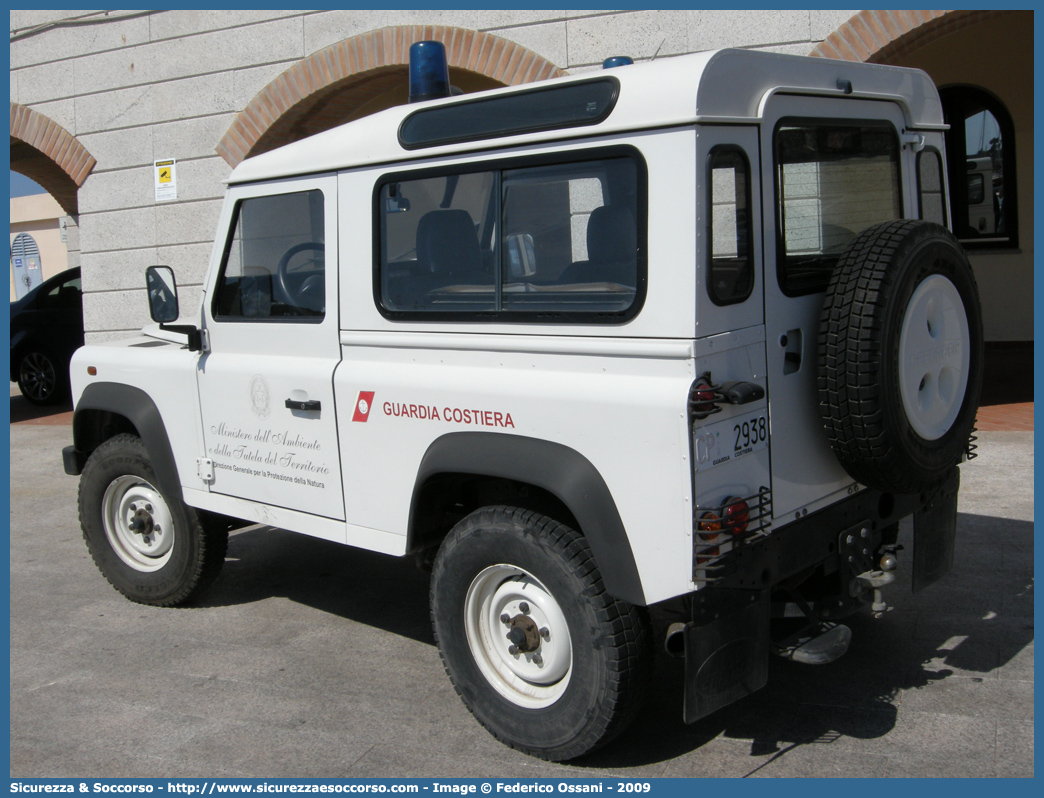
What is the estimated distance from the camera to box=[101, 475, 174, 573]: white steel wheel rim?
194 inches

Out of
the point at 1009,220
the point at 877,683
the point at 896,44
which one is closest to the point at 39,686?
the point at 877,683

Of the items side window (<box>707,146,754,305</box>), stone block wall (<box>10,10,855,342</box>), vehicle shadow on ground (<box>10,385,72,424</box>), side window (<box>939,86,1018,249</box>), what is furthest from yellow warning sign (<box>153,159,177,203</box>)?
side window (<box>939,86,1018,249</box>)

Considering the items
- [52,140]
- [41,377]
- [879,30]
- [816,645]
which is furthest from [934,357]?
[41,377]

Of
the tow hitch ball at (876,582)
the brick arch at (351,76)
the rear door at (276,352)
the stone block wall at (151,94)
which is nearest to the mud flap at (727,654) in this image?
the tow hitch ball at (876,582)

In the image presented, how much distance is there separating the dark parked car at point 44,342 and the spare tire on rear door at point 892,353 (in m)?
11.0

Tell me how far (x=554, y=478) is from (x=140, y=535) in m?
2.84

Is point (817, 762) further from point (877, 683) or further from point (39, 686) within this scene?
point (39, 686)

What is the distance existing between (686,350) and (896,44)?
5006 mm

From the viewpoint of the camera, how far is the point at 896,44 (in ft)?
22.2

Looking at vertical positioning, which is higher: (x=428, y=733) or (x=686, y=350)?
(x=686, y=350)

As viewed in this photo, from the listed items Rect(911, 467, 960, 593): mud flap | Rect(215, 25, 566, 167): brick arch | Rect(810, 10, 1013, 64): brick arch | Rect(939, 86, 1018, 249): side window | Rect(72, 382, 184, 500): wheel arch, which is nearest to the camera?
Rect(911, 467, 960, 593): mud flap

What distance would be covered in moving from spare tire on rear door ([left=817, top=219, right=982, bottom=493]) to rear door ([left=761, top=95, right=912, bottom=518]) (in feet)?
0.38

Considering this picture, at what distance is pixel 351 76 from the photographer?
8336 mm

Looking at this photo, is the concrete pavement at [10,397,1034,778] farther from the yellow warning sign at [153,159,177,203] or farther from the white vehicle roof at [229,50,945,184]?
the yellow warning sign at [153,159,177,203]
